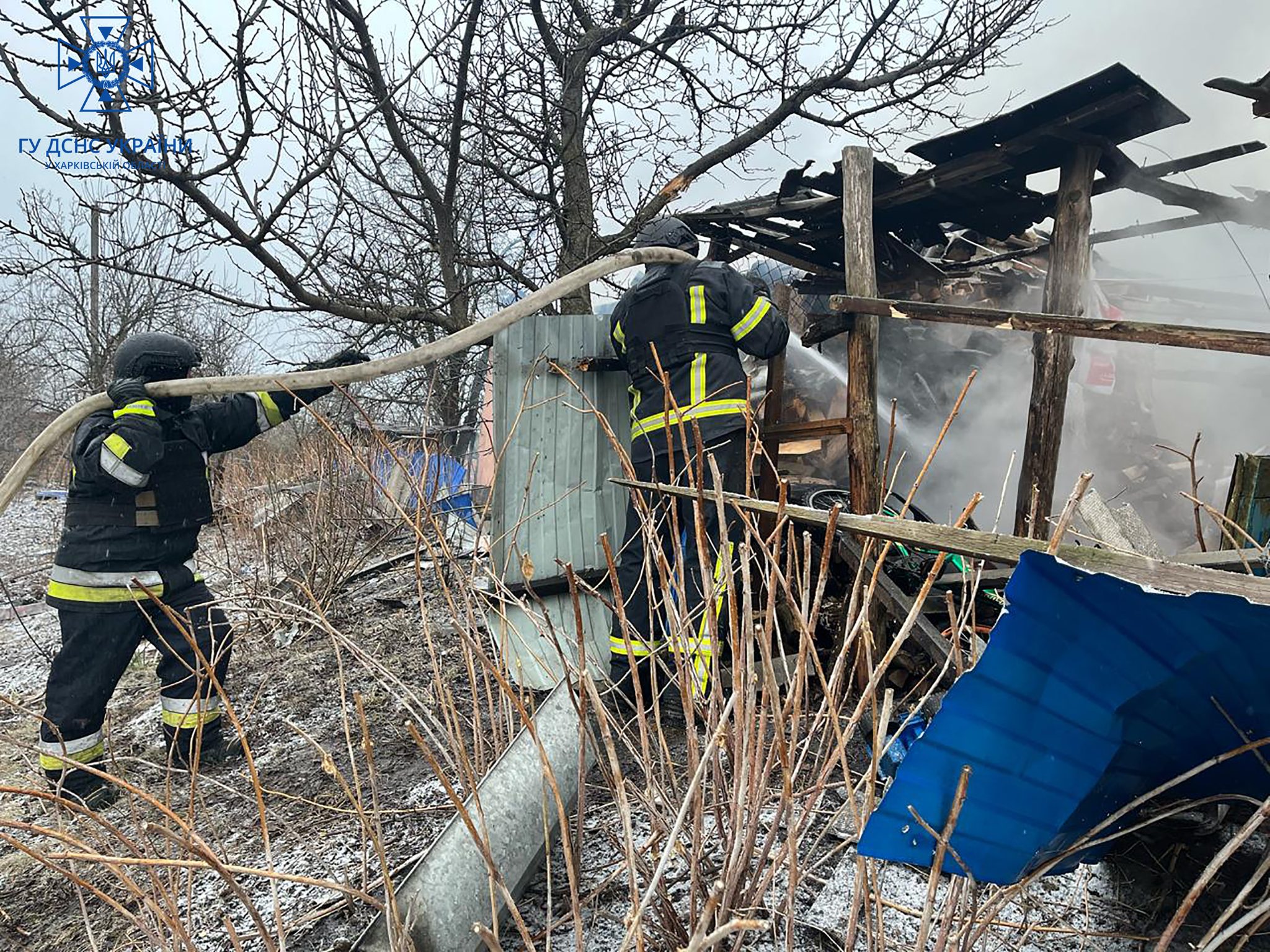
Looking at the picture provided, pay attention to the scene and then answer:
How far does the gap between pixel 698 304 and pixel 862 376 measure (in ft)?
3.07

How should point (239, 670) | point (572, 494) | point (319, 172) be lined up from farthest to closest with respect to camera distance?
point (239, 670), point (572, 494), point (319, 172)

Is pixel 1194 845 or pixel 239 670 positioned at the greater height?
pixel 1194 845

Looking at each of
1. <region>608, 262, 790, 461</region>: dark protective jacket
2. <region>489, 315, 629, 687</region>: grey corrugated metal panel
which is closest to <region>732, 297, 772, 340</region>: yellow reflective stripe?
<region>608, 262, 790, 461</region>: dark protective jacket

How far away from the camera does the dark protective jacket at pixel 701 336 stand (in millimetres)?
3795

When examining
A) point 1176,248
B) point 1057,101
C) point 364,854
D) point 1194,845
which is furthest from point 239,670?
point 1176,248

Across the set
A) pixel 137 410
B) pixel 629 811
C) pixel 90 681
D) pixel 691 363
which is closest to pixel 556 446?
pixel 691 363

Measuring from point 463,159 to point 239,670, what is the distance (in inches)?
150

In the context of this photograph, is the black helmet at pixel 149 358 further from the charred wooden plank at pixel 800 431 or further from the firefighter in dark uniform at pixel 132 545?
the charred wooden plank at pixel 800 431

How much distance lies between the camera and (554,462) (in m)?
4.25

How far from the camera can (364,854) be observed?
1205 mm

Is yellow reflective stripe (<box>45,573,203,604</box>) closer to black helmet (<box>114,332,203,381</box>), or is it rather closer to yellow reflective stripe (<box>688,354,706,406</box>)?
black helmet (<box>114,332,203,381</box>)

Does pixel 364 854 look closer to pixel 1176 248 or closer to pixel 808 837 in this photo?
pixel 808 837

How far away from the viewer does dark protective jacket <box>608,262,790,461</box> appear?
149 inches

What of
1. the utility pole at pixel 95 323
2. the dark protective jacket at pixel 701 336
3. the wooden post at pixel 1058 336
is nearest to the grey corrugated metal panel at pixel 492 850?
the dark protective jacket at pixel 701 336
